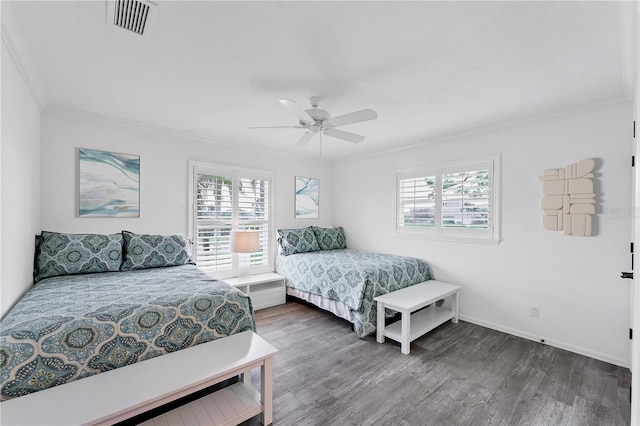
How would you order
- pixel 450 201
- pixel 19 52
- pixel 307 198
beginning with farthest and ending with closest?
pixel 307 198
pixel 450 201
pixel 19 52

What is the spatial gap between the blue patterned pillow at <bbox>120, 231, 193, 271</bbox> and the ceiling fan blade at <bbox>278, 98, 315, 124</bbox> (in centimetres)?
203

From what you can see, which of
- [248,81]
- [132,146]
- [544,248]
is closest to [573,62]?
[544,248]

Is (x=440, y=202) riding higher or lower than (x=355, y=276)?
higher

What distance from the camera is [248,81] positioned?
2266mm

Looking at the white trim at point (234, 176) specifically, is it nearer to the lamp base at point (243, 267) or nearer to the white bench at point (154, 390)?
the lamp base at point (243, 267)

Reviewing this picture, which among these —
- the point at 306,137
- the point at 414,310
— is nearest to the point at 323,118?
the point at 306,137

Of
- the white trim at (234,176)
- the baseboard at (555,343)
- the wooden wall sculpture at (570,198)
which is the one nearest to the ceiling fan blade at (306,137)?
the white trim at (234,176)

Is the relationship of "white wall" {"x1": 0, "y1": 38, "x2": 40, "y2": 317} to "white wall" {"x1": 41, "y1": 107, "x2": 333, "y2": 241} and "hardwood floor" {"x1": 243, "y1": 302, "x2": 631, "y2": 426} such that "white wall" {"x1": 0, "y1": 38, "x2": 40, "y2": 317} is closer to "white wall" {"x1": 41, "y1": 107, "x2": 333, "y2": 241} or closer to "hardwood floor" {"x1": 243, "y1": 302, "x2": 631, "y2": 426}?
"white wall" {"x1": 41, "y1": 107, "x2": 333, "y2": 241}

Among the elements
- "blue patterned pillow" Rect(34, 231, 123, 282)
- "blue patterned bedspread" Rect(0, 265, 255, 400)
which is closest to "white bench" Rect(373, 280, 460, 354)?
"blue patterned bedspread" Rect(0, 265, 255, 400)

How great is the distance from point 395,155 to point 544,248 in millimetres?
2268

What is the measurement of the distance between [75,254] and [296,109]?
2459 millimetres

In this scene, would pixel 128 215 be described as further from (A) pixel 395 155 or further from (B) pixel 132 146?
(A) pixel 395 155

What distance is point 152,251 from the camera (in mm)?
3012

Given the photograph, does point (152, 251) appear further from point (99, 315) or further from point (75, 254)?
point (99, 315)
